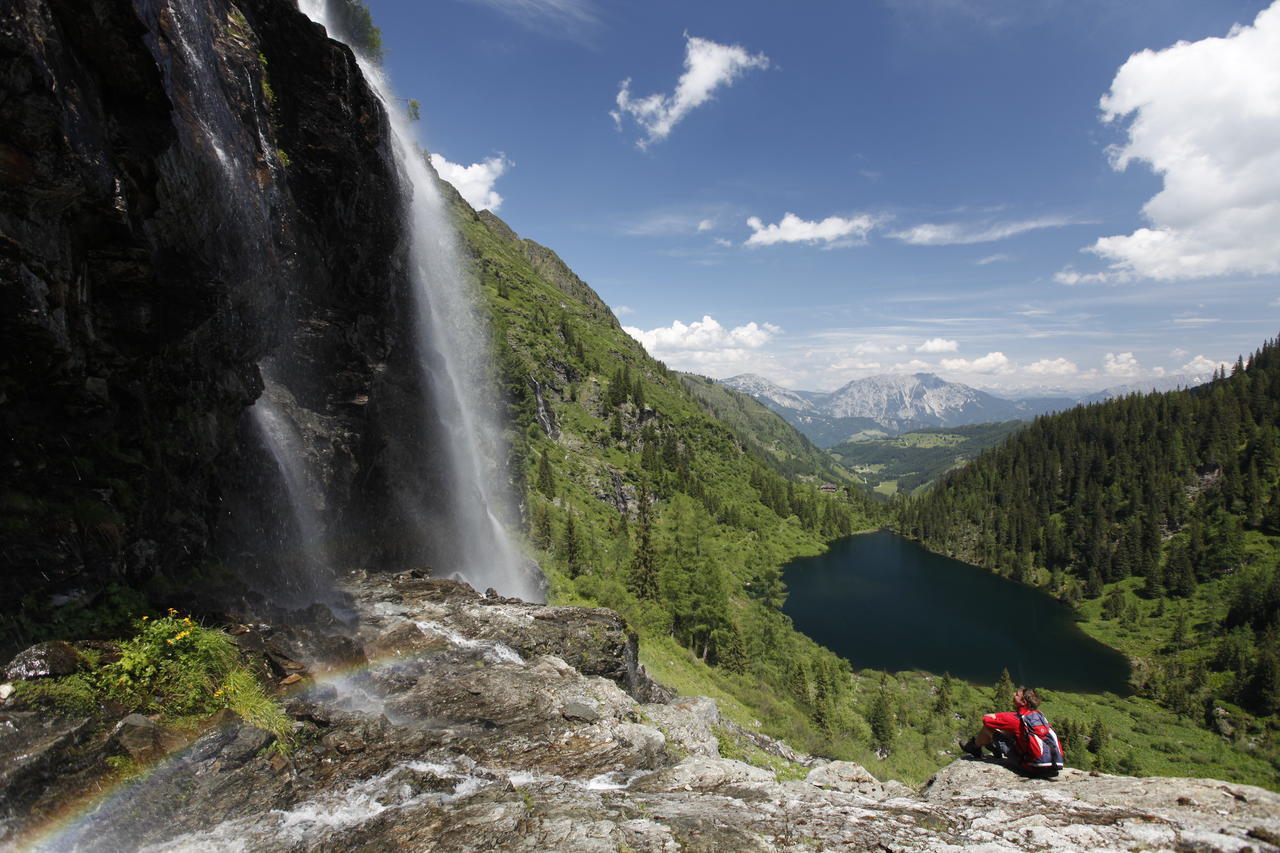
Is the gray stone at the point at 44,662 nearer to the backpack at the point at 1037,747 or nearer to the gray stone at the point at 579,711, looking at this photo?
the gray stone at the point at 579,711

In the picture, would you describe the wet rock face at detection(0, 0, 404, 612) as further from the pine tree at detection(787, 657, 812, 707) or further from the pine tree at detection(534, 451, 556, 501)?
the pine tree at detection(534, 451, 556, 501)

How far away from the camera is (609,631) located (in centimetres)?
2500

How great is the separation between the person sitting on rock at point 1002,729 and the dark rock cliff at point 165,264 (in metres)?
21.5

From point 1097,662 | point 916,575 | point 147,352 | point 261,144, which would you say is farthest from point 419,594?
point 916,575

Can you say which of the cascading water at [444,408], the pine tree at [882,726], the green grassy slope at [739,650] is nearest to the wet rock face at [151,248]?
the cascading water at [444,408]

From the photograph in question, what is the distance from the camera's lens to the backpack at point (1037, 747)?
11.3 m

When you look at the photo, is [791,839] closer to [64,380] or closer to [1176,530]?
[64,380]

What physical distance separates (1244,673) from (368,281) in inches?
5907

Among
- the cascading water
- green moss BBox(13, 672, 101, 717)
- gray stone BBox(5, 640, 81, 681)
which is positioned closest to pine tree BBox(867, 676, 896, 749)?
the cascading water

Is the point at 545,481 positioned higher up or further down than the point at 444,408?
further down

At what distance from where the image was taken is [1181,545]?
15262 centimetres

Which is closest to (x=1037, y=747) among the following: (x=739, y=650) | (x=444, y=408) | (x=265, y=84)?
(x=265, y=84)

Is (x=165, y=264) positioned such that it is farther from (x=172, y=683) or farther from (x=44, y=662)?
(x=172, y=683)

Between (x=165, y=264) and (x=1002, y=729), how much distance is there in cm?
2440
